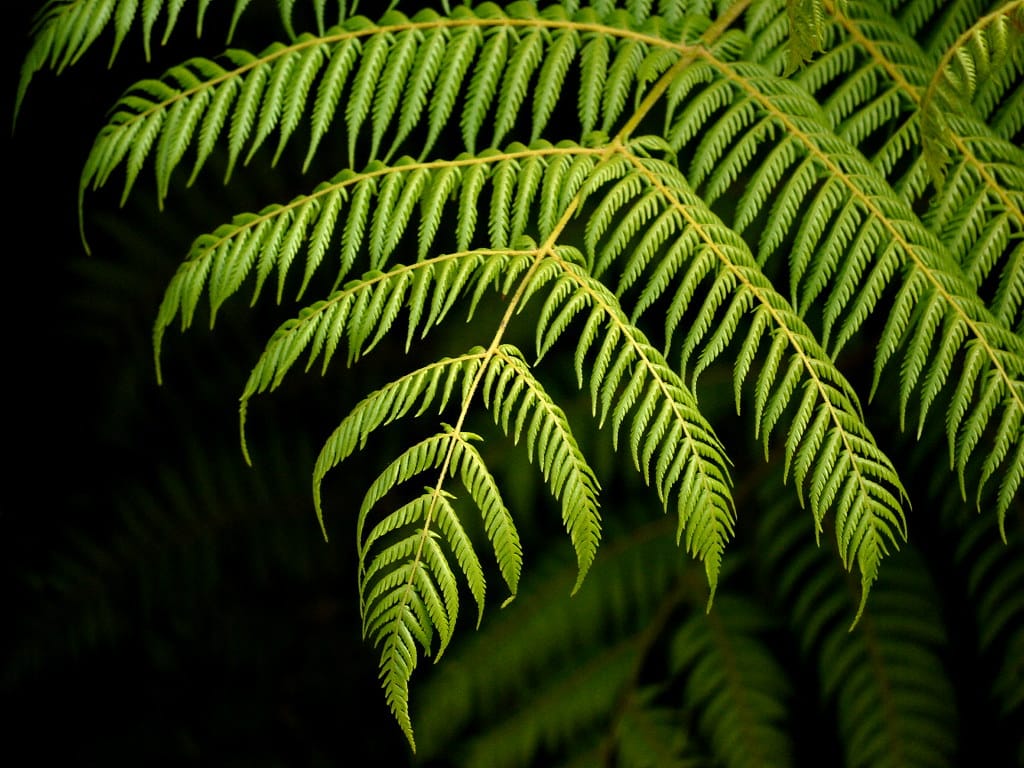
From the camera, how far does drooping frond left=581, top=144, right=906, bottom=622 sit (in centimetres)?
92

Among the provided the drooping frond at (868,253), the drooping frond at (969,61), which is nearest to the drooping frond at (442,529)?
the drooping frond at (868,253)

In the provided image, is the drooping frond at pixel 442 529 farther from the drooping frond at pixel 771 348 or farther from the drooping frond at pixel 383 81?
the drooping frond at pixel 383 81

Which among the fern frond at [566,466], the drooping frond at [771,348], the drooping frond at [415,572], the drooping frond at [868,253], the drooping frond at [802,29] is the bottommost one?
the drooping frond at [415,572]

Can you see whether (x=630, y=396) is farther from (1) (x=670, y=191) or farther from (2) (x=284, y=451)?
(2) (x=284, y=451)

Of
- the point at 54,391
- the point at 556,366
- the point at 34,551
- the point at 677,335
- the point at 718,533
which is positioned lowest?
the point at 34,551

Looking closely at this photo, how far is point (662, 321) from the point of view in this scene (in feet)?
5.88

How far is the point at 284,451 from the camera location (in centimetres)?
206

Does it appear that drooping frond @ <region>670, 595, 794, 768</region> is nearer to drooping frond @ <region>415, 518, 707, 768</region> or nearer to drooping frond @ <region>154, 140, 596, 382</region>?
drooping frond @ <region>415, 518, 707, 768</region>

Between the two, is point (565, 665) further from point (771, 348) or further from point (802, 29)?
point (802, 29)

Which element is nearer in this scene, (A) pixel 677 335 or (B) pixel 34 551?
(A) pixel 677 335

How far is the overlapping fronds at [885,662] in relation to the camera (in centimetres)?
146

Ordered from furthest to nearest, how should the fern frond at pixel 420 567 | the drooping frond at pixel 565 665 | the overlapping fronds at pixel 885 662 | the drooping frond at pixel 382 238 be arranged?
the drooping frond at pixel 565 665 → the overlapping fronds at pixel 885 662 → the drooping frond at pixel 382 238 → the fern frond at pixel 420 567

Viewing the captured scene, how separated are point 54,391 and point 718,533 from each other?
1739mm

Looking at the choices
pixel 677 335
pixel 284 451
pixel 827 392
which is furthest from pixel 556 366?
pixel 827 392
